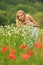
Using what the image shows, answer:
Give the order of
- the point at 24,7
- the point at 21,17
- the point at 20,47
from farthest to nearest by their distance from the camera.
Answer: the point at 24,7, the point at 21,17, the point at 20,47

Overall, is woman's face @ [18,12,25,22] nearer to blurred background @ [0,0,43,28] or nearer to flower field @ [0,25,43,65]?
flower field @ [0,25,43,65]

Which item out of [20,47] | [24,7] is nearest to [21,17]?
[20,47]

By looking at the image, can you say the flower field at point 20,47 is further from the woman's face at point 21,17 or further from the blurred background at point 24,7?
the blurred background at point 24,7

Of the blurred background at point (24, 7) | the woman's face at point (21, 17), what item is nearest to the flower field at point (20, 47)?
the woman's face at point (21, 17)

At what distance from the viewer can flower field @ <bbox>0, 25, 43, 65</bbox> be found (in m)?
3.99

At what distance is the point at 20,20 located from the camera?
6.64 m

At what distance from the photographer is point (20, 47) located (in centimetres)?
425

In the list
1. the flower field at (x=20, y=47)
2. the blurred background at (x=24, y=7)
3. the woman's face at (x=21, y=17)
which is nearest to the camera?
the flower field at (x=20, y=47)

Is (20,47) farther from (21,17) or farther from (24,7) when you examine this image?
(24,7)

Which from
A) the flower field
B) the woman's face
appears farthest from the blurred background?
the flower field

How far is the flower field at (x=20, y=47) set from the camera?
399 centimetres

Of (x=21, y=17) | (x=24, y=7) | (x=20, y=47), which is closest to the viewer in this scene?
(x=20, y=47)

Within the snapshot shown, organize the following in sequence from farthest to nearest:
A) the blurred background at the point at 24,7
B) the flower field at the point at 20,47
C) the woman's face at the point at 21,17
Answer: the blurred background at the point at 24,7
the woman's face at the point at 21,17
the flower field at the point at 20,47

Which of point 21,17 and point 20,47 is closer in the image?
point 20,47
